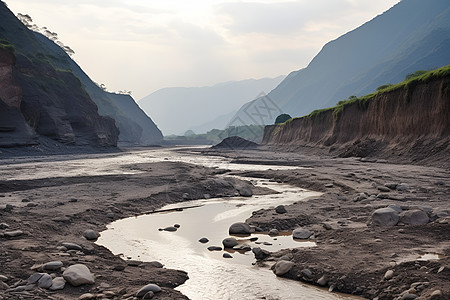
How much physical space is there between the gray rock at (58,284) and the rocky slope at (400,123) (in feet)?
67.5

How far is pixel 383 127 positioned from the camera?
29359 millimetres

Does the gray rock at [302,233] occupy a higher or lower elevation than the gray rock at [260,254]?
higher

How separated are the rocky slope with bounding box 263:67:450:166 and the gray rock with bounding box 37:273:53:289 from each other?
67.9ft

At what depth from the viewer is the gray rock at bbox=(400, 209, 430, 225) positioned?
6871 millimetres

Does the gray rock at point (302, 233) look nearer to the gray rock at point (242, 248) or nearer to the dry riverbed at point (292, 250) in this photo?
the dry riverbed at point (292, 250)

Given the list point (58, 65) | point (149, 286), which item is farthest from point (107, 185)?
point (58, 65)

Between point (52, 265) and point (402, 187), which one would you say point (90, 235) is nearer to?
point (52, 265)

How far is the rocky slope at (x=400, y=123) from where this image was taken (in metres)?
21.7

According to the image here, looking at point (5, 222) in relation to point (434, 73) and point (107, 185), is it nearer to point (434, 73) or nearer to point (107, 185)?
point (107, 185)

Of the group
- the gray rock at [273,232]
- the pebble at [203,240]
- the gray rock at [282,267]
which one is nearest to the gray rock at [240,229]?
the gray rock at [273,232]

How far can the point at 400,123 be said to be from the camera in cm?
2638

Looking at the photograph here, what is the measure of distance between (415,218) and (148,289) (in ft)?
17.5

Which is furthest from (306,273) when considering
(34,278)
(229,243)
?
(34,278)

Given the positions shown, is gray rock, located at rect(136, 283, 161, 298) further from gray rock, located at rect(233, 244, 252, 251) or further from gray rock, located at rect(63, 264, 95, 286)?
gray rock, located at rect(233, 244, 252, 251)
